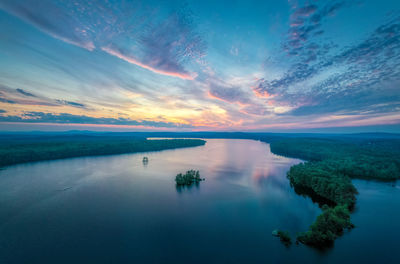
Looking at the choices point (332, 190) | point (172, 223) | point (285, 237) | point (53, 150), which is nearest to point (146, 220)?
point (172, 223)

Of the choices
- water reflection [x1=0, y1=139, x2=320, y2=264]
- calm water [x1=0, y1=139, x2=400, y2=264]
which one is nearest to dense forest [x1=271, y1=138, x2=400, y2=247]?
calm water [x1=0, y1=139, x2=400, y2=264]

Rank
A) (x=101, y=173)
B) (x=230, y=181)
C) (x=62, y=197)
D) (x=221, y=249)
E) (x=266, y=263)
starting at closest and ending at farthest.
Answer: (x=266, y=263), (x=221, y=249), (x=62, y=197), (x=230, y=181), (x=101, y=173)

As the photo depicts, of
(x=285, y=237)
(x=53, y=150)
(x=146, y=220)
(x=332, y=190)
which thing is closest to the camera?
(x=285, y=237)

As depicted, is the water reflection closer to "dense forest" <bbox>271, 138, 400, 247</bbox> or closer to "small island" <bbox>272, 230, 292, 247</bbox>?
"small island" <bbox>272, 230, 292, 247</bbox>

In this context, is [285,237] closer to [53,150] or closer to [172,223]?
[172,223]

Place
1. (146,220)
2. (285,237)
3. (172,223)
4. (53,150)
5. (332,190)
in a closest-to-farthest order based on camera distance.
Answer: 1. (285,237)
2. (172,223)
3. (146,220)
4. (332,190)
5. (53,150)

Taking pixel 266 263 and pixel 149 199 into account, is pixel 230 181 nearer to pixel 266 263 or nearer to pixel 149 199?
pixel 149 199

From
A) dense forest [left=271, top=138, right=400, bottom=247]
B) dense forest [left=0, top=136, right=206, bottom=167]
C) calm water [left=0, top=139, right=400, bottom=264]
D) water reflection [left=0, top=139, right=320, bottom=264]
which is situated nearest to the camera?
calm water [left=0, top=139, right=400, bottom=264]

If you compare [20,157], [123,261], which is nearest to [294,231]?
[123,261]
